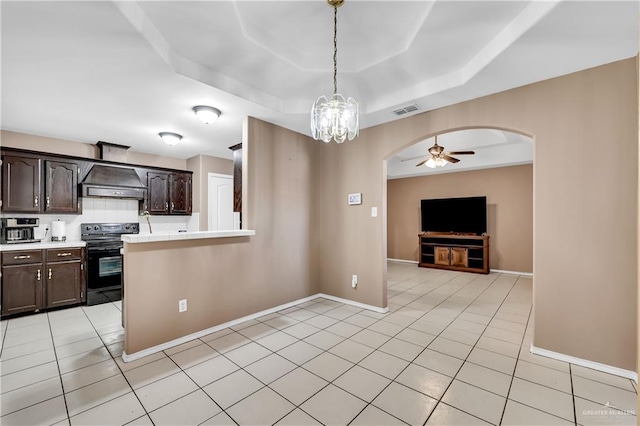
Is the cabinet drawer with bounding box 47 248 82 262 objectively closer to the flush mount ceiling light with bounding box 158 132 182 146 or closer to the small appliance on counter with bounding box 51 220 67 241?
the small appliance on counter with bounding box 51 220 67 241

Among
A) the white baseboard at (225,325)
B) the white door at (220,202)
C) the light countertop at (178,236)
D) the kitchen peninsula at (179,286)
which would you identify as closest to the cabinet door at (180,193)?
the white door at (220,202)

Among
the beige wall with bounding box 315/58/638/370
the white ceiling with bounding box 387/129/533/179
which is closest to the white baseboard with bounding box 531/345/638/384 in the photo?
the beige wall with bounding box 315/58/638/370

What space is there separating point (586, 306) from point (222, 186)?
560cm

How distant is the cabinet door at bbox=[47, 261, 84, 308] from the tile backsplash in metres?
0.72

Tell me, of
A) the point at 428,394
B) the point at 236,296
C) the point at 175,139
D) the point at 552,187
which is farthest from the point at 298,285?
the point at 552,187

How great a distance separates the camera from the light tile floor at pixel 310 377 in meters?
1.74

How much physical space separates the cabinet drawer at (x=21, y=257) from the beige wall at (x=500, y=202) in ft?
24.3

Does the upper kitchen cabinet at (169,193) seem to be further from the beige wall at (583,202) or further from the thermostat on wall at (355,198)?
the beige wall at (583,202)

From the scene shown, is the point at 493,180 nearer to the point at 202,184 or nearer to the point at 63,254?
the point at 202,184

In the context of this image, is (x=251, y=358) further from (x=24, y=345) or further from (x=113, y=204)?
(x=113, y=204)

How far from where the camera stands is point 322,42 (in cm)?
239

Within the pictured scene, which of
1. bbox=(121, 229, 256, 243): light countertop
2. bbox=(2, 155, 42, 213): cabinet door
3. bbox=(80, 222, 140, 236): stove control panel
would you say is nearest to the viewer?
bbox=(121, 229, 256, 243): light countertop

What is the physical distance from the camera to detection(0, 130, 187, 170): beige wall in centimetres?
383

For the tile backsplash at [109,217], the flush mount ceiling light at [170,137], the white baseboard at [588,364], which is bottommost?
the white baseboard at [588,364]
